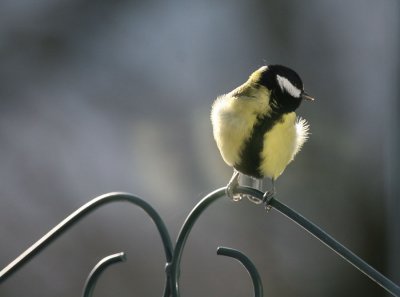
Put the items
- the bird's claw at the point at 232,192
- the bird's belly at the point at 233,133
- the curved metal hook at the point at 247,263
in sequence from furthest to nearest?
the bird's belly at the point at 233,133 → the bird's claw at the point at 232,192 → the curved metal hook at the point at 247,263

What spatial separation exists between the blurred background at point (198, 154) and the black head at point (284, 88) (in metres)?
1.98

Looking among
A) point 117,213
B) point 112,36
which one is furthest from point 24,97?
point 117,213

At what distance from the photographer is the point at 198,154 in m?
3.77

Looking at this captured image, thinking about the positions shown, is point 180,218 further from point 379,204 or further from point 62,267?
point 379,204

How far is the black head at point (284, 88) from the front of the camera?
5.27ft

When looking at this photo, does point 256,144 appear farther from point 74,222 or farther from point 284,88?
point 74,222

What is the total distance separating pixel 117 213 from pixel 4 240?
0.63 meters

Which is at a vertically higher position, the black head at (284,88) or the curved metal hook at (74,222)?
the black head at (284,88)

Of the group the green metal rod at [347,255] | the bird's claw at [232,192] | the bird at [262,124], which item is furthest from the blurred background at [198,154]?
the green metal rod at [347,255]

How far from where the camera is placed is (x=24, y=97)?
414 cm

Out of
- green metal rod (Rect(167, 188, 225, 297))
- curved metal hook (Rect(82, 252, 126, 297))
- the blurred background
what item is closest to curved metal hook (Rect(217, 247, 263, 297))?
green metal rod (Rect(167, 188, 225, 297))

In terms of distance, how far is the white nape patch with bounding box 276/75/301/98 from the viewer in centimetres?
161

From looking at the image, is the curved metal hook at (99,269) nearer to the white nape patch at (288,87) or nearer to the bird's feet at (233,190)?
the bird's feet at (233,190)

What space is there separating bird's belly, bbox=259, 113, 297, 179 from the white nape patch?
0.16 feet
